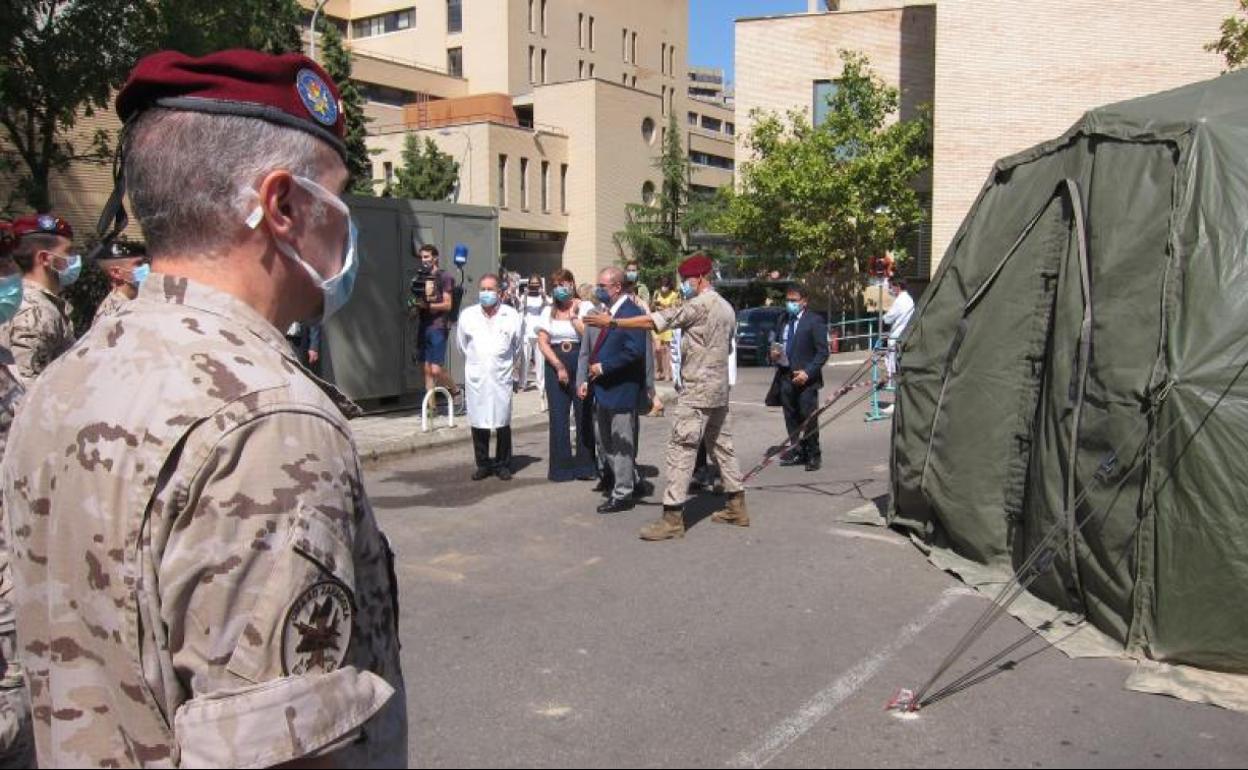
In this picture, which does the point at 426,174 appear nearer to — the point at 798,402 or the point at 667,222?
the point at 667,222

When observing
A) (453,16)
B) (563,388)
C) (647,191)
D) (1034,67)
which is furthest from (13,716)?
(453,16)

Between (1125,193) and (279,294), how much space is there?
540 centimetres

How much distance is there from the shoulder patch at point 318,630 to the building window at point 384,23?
222 ft

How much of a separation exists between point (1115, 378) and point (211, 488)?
5.19 meters

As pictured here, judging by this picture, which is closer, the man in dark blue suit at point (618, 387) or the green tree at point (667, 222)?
the man in dark blue suit at point (618, 387)

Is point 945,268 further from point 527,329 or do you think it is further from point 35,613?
point 527,329

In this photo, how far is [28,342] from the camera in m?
4.66

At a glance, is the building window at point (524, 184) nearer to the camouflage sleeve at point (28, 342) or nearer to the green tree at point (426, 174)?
the green tree at point (426, 174)

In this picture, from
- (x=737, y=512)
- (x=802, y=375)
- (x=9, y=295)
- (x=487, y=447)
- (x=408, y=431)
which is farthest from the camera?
(x=408, y=431)

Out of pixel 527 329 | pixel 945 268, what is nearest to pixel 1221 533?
pixel 945 268

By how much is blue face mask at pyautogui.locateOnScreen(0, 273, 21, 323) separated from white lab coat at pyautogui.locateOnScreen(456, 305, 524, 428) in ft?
18.7

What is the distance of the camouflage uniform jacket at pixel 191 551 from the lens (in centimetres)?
122

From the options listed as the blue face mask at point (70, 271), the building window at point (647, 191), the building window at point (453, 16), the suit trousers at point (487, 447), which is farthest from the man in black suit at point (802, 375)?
the building window at point (453, 16)

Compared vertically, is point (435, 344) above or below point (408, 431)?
above
